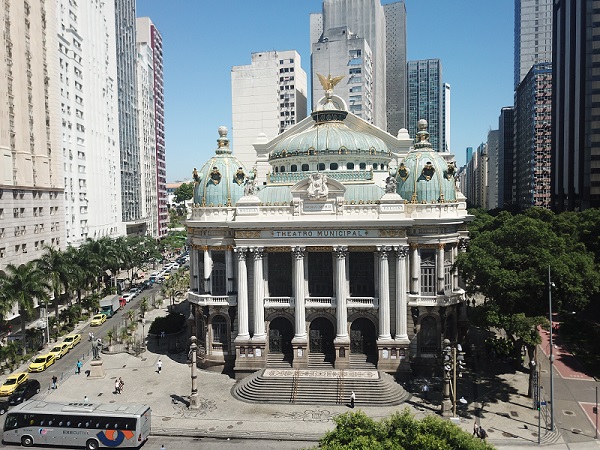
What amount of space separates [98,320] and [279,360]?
36.1 metres

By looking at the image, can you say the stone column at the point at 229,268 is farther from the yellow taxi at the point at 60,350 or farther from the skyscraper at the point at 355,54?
the skyscraper at the point at 355,54

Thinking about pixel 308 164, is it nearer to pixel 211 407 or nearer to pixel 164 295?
pixel 211 407

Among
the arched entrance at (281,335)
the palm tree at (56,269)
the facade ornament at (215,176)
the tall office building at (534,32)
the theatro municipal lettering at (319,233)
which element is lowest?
the arched entrance at (281,335)

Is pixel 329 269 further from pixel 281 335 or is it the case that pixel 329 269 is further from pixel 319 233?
pixel 281 335

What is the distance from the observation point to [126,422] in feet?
124

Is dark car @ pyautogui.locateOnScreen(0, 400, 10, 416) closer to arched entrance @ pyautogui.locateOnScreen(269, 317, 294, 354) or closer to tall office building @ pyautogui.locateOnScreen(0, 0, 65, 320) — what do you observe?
tall office building @ pyautogui.locateOnScreen(0, 0, 65, 320)

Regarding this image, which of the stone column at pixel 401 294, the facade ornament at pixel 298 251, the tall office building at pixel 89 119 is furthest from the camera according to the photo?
the tall office building at pixel 89 119

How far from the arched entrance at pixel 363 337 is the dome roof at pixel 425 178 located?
14.1m

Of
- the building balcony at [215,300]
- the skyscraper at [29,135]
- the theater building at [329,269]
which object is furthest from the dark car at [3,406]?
the skyscraper at [29,135]

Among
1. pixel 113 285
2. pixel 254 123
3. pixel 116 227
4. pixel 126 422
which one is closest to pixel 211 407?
pixel 126 422

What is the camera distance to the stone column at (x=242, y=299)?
52938 mm

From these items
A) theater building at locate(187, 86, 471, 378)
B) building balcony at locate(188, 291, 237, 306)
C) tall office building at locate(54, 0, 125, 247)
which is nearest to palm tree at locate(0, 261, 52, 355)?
theater building at locate(187, 86, 471, 378)

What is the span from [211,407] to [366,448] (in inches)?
1046

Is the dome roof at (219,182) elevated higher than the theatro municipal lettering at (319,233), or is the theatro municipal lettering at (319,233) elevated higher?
the dome roof at (219,182)
